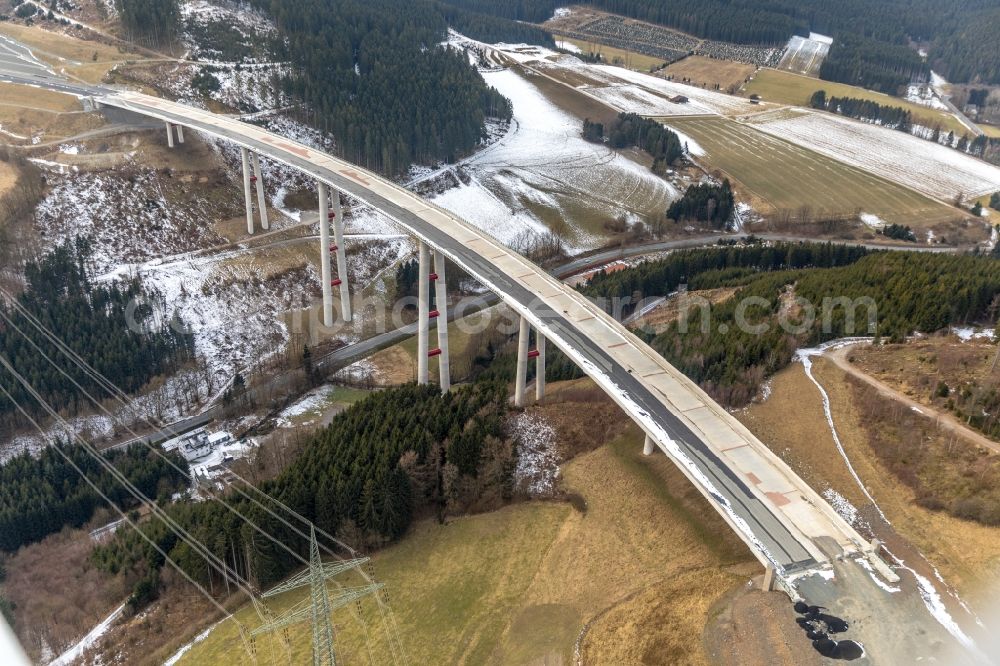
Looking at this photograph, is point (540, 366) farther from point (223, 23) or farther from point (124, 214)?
point (223, 23)

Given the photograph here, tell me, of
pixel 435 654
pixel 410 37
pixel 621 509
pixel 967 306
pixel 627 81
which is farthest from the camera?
pixel 627 81

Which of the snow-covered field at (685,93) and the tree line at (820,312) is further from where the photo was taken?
the snow-covered field at (685,93)

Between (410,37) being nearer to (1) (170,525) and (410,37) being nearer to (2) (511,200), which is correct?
(2) (511,200)

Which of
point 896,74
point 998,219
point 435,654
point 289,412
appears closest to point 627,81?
Answer: point 896,74

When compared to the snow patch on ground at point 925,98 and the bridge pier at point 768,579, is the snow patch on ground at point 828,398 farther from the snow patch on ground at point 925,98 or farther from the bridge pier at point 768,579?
the snow patch on ground at point 925,98

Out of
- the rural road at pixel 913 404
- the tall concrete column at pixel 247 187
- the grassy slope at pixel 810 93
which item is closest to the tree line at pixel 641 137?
the grassy slope at pixel 810 93

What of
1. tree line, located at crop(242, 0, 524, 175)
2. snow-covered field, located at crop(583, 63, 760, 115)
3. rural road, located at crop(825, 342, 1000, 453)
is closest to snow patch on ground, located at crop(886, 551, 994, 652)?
rural road, located at crop(825, 342, 1000, 453)
